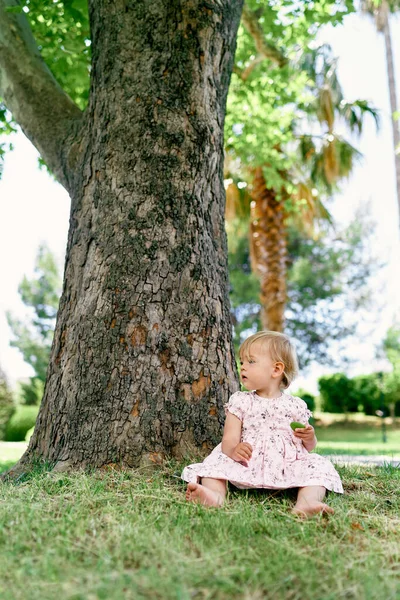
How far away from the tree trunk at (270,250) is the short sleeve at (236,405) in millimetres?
10525

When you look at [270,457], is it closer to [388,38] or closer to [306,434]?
[306,434]

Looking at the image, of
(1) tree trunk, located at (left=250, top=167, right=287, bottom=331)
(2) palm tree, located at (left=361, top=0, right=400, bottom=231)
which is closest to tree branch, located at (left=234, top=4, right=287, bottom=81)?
(1) tree trunk, located at (left=250, top=167, right=287, bottom=331)

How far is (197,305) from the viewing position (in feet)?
12.5

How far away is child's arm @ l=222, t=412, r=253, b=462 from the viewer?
323cm

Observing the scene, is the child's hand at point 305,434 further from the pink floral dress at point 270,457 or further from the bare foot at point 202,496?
the bare foot at point 202,496

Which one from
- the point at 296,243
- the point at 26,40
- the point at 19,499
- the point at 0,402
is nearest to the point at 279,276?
the point at 0,402

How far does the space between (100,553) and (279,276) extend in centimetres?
1220

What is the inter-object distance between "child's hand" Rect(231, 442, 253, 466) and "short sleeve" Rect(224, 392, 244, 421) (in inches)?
8.4

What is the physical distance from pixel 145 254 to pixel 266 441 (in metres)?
1.34

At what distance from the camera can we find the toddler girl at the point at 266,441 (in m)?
3.20

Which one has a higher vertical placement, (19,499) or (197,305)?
(197,305)

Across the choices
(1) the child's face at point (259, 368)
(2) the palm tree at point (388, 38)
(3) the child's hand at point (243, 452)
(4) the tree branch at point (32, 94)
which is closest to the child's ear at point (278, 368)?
(1) the child's face at point (259, 368)

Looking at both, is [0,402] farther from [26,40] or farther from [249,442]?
[249,442]

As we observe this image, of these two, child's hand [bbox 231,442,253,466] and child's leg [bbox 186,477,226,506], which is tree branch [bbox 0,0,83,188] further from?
child's leg [bbox 186,477,226,506]
